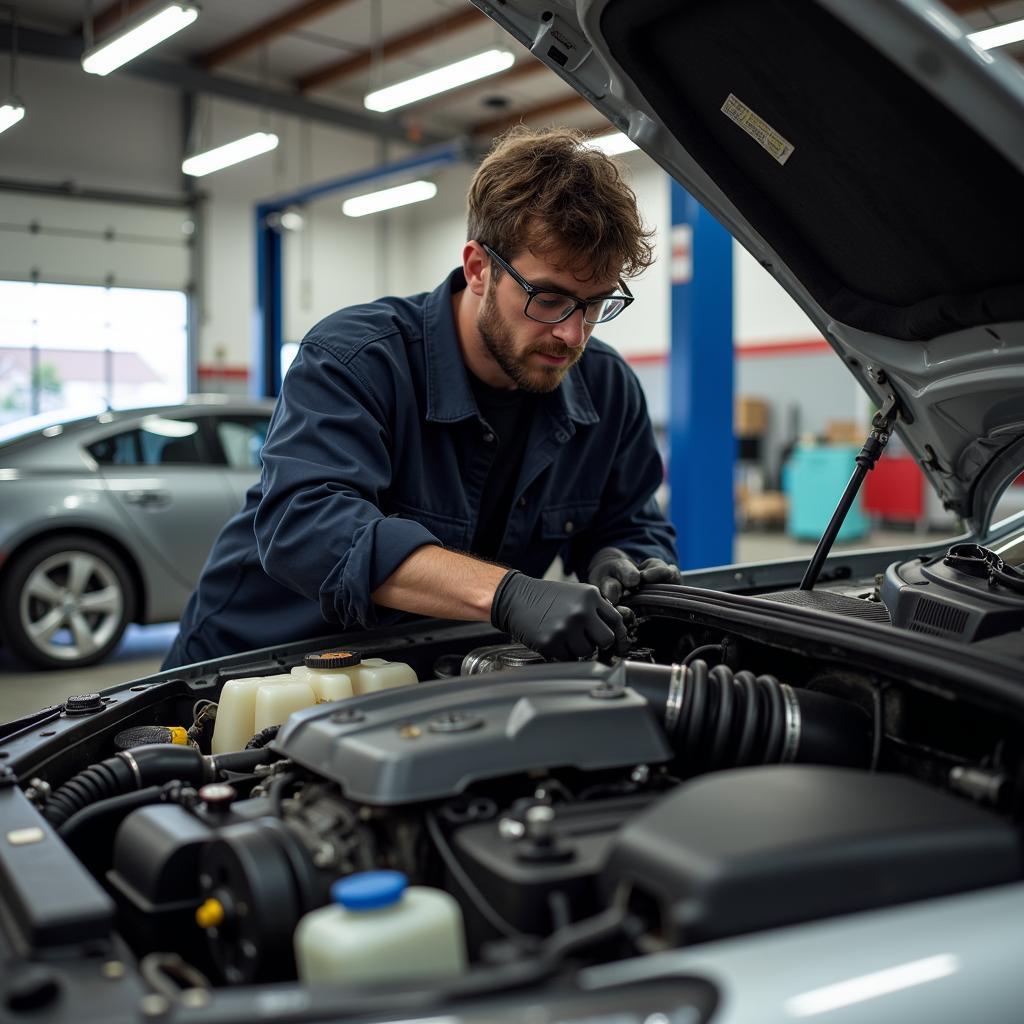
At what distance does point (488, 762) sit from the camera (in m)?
1.10

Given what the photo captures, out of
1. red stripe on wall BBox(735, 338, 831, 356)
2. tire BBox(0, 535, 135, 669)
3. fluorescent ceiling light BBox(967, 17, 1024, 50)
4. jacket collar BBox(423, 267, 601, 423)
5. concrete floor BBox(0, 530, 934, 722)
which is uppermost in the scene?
fluorescent ceiling light BBox(967, 17, 1024, 50)

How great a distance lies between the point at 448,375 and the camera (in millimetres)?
2102

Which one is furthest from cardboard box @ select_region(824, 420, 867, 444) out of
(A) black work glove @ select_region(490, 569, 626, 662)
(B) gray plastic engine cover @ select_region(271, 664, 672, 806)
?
(B) gray plastic engine cover @ select_region(271, 664, 672, 806)

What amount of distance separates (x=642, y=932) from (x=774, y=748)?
0.42 metres

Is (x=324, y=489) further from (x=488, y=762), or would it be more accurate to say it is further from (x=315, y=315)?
(x=315, y=315)

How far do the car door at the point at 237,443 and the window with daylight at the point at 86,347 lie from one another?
20.4 feet

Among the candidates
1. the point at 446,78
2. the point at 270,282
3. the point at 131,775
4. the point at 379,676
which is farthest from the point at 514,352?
the point at 270,282

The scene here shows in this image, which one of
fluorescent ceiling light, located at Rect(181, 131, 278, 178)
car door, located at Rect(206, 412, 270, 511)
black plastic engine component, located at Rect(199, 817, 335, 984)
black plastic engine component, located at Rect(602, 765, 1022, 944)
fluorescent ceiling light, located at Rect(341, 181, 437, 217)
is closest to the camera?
black plastic engine component, located at Rect(602, 765, 1022, 944)

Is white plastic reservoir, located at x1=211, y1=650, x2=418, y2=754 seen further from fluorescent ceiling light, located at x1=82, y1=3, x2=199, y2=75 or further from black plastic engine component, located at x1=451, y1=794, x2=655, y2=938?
fluorescent ceiling light, located at x1=82, y1=3, x2=199, y2=75

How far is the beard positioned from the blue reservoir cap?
4.07ft

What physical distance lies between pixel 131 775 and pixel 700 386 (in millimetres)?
4368

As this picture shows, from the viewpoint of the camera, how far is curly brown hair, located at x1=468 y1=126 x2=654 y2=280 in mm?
A: 1874

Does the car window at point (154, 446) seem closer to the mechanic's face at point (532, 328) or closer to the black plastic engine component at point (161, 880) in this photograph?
the mechanic's face at point (532, 328)

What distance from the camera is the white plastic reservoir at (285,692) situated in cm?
154
